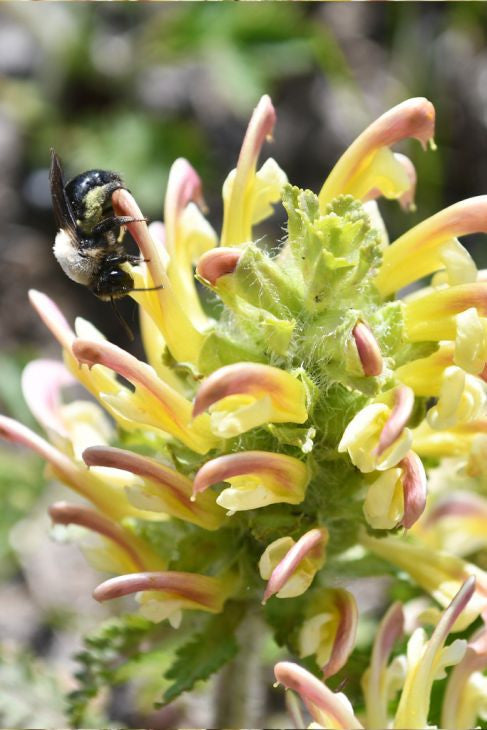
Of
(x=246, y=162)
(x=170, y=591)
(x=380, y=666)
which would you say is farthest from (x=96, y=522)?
(x=246, y=162)

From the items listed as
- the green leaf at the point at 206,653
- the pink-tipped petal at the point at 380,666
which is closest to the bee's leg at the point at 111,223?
the green leaf at the point at 206,653

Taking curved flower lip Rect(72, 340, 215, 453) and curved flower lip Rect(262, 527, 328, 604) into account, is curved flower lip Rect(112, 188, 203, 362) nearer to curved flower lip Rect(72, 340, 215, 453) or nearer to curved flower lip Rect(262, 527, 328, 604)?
curved flower lip Rect(72, 340, 215, 453)

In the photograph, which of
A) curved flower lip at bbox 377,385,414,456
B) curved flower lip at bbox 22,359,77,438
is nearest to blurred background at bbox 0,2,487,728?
curved flower lip at bbox 22,359,77,438

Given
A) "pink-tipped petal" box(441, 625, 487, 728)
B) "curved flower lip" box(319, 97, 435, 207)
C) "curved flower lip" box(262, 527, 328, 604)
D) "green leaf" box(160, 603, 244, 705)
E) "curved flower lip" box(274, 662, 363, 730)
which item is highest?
"curved flower lip" box(319, 97, 435, 207)

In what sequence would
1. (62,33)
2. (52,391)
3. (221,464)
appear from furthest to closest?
(62,33)
(52,391)
(221,464)

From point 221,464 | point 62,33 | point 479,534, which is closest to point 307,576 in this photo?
point 221,464

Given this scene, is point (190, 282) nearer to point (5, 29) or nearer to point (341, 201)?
point (341, 201)
